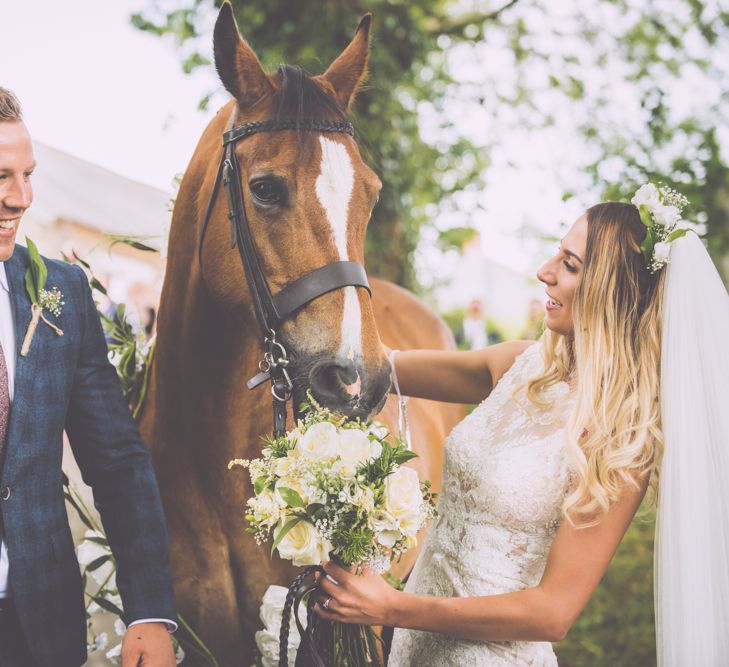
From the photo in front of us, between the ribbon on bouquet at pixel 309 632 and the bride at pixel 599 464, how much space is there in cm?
21

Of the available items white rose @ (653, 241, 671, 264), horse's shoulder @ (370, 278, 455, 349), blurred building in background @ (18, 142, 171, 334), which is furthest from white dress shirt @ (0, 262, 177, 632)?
blurred building in background @ (18, 142, 171, 334)

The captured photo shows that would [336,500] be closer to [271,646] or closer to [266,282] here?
[266,282]

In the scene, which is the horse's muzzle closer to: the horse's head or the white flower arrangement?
the horse's head

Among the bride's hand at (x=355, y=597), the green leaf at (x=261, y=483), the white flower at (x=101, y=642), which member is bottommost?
the white flower at (x=101, y=642)

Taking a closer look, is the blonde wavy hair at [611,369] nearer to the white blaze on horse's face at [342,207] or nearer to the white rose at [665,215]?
the white rose at [665,215]

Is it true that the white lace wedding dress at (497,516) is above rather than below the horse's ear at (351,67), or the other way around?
below

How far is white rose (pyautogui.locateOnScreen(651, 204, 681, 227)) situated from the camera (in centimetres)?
221

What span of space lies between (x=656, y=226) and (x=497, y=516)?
1.01m

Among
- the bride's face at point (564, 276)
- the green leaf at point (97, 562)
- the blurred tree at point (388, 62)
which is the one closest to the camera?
the bride's face at point (564, 276)

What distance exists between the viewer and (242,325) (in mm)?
2549

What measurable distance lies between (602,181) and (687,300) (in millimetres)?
5096

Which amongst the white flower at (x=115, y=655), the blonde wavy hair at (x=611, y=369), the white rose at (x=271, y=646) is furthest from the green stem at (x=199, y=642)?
the blonde wavy hair at (x=611, y=369)

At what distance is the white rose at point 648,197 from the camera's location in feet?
7.41

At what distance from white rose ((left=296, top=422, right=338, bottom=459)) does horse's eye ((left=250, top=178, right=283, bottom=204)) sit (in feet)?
2.88
